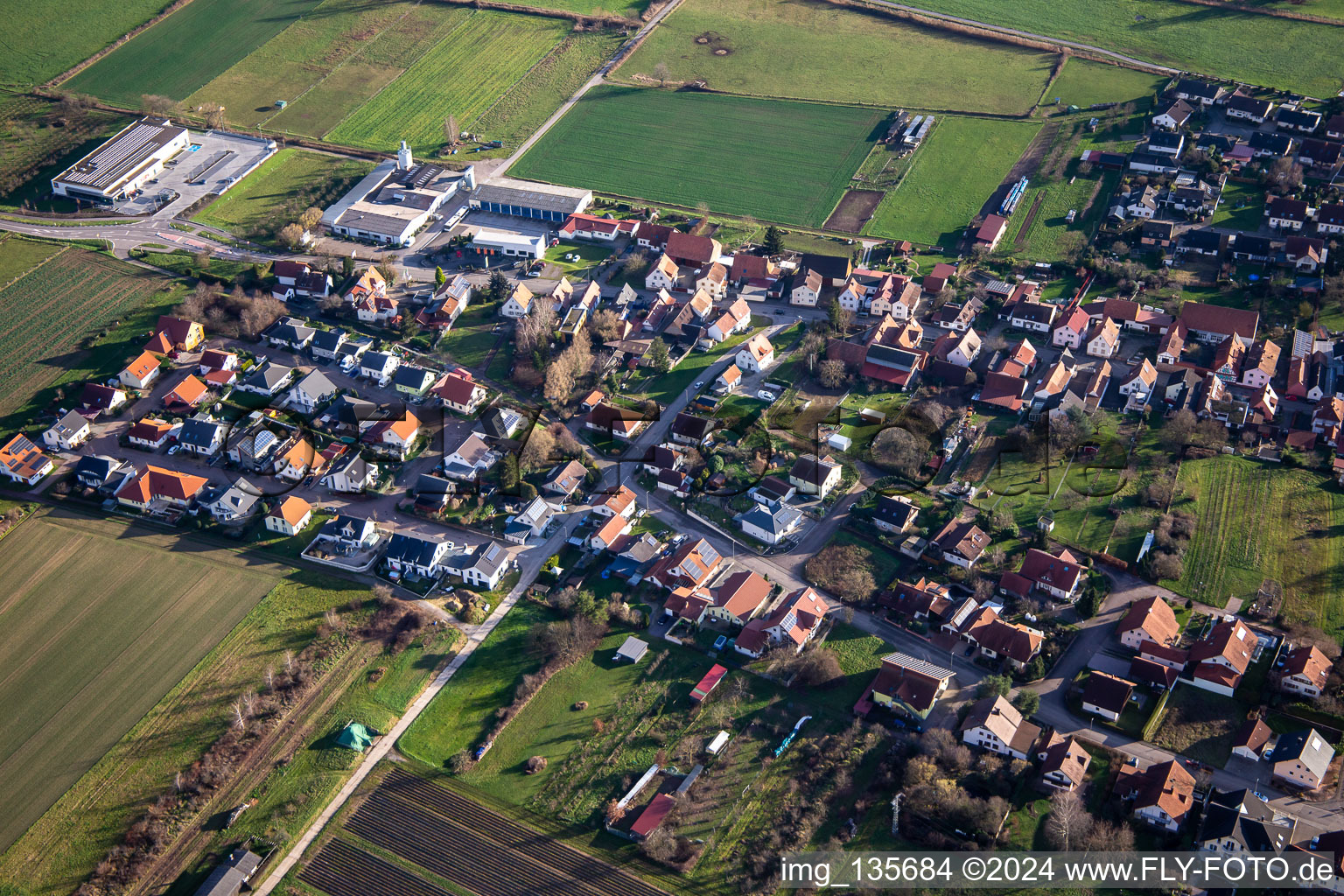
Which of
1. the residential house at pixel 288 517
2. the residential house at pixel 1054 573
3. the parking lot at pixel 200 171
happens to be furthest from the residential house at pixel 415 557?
the parking lot at pixel 200 171

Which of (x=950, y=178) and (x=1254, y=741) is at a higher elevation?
(x=950, y=178)

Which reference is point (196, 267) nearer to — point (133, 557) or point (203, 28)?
point (133, 557)

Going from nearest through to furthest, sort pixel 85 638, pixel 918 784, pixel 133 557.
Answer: pixel 918 784 → pixel 85 638 → pixel 133 557

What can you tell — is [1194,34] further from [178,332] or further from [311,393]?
[178,332]

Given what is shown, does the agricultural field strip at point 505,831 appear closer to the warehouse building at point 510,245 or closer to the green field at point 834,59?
the warehouse building at point 510,245

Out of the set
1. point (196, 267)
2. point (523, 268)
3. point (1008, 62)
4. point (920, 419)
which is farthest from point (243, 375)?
point (1008, 62)

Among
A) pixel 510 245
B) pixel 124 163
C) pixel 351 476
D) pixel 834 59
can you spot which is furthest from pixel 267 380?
pixel 834 59
